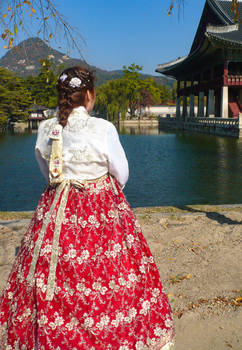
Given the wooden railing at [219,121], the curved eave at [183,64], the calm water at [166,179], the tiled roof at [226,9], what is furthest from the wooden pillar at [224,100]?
the calm water at [166,179]

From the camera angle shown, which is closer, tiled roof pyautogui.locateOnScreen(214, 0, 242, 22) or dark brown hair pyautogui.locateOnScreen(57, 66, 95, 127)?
dark brown hair pyautogui.locateOnScreen(57, 66, 95, 127)

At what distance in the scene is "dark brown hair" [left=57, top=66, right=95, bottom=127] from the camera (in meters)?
2.00

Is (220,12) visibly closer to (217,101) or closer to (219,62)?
(219,62)

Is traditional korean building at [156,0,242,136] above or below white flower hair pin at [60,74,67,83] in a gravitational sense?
above

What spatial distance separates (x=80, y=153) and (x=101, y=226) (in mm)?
424

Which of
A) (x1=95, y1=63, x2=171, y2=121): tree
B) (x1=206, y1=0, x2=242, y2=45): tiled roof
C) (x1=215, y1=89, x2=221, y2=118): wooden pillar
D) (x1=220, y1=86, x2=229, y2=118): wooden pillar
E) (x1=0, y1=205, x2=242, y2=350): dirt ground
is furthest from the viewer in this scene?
(x1=95, y1=63, x2=171, y2=121): tree

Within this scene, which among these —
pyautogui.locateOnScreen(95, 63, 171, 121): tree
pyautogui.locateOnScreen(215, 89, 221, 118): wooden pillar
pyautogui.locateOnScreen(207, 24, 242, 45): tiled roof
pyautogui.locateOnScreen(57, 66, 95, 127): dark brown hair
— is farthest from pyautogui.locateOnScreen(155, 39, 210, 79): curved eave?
pyautogui.locateOnScreen(57, 66, 95, 127): dark brown hair

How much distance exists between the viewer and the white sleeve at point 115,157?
2021 millimetres

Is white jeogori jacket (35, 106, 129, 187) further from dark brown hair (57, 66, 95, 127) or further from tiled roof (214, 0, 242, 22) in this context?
tiled roof (214, 0, 242, 22)

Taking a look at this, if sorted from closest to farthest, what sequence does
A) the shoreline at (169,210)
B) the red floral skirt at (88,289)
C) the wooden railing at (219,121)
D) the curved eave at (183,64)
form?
the red floral skirt at (88,289)
the shoreline at (169,210)
the wooden railing at (219,121)
the curved eave at (183,64)

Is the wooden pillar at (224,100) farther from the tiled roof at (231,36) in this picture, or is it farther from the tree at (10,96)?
the tree at (10,96)

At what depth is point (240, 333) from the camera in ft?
7.98

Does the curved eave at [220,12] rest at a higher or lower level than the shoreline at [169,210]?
higher

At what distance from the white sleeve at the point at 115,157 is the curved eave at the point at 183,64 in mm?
26184
